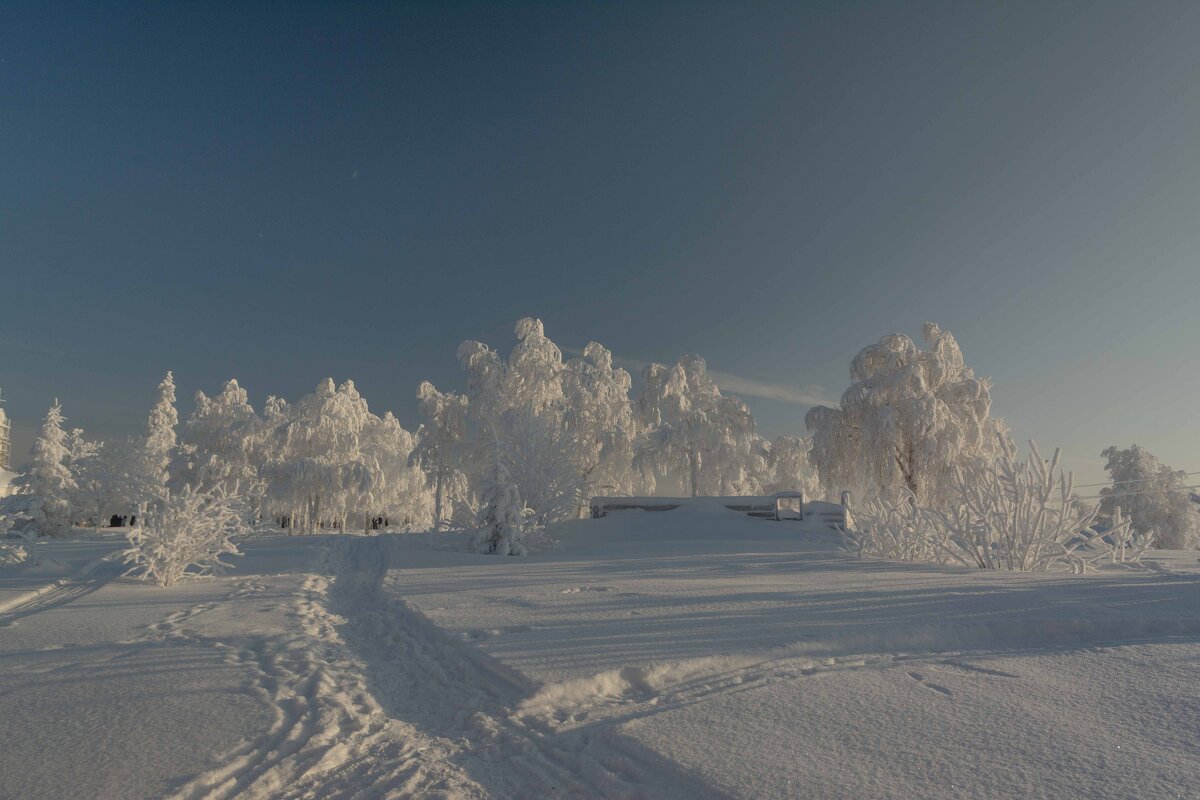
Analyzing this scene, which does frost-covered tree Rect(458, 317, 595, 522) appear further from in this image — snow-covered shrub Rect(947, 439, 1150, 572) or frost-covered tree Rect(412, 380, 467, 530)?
snow-covered shrub Rect(947, 439, 1150, 572)

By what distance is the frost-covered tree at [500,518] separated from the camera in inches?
575

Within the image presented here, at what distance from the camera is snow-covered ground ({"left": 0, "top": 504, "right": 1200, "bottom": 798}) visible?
8.63 ft

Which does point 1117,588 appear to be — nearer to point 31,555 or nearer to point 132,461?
point 31,555

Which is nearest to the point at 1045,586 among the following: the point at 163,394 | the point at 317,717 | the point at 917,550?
the point at 917,550

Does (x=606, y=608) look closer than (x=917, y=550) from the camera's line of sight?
Yes

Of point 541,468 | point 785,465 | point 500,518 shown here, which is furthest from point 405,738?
point 785,465

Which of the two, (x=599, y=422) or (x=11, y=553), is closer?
(x=11, y=553)

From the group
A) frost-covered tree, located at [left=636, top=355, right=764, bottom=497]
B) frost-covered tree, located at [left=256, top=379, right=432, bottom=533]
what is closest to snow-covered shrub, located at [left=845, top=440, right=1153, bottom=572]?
frost-covered tree, located at [left=636, top=355, right=764, bottom=497]

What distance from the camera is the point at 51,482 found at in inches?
1174

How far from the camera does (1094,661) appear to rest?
3924 mm

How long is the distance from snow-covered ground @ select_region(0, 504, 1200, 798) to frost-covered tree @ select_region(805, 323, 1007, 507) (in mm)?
12884

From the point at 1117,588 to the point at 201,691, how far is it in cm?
809

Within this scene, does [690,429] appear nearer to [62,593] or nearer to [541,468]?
[541,468]

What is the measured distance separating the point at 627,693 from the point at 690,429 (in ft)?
93.4
